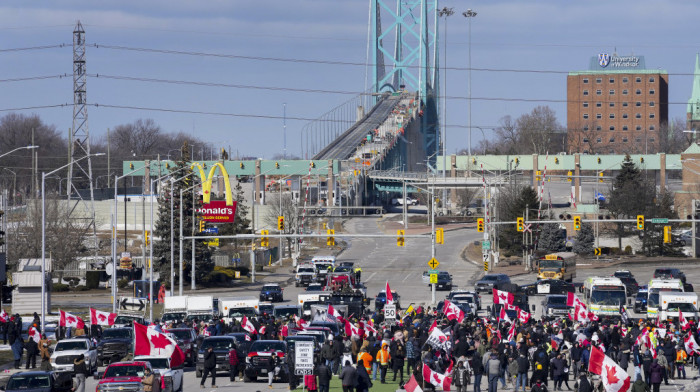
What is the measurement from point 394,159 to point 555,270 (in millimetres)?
93962

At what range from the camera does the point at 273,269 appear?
93875mm

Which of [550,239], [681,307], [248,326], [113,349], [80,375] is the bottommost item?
[113,349]

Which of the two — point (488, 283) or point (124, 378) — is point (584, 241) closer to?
point (488, 283)

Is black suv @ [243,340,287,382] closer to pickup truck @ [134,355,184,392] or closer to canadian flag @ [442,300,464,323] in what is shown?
pickup truck @ [134,355,184,392]

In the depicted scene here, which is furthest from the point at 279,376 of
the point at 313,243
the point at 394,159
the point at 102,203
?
the point at 394,159

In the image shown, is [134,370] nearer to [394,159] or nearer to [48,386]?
[48,386]

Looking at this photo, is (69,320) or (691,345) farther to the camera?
(69,320)

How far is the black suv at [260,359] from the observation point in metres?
34.3

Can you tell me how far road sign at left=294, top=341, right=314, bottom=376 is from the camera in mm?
30672

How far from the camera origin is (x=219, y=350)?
117 feet

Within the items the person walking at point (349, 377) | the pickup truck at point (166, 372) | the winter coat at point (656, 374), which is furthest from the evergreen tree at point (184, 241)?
the winter coat at point (656, 374)

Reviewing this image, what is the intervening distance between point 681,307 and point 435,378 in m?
25.0

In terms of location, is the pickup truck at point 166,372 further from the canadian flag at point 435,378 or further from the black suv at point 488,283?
the black suv at point 488,283

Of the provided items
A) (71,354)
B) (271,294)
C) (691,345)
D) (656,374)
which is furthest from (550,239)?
(656,374)
